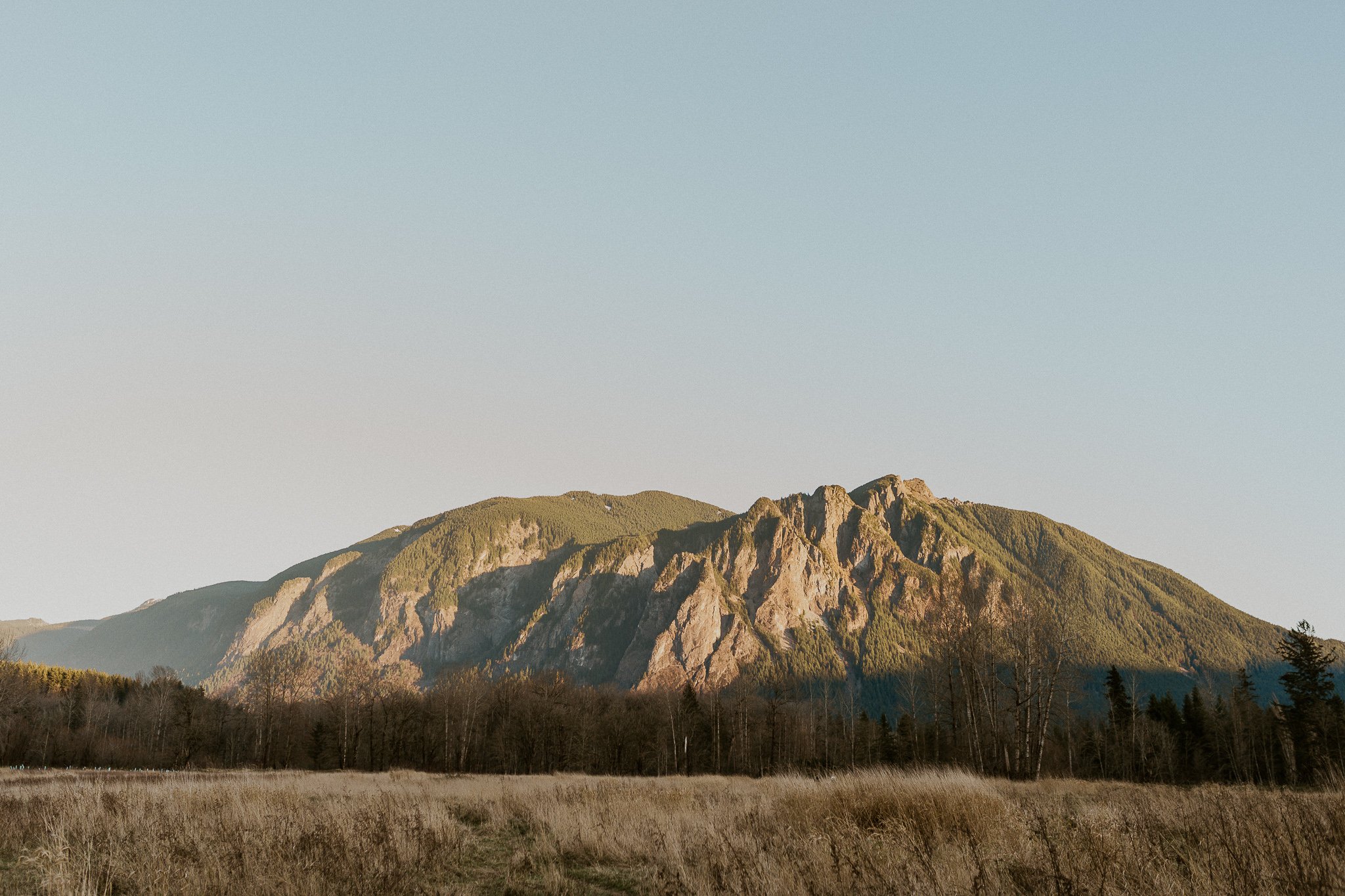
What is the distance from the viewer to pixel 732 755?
93875mm

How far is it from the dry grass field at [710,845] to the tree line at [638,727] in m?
39.4

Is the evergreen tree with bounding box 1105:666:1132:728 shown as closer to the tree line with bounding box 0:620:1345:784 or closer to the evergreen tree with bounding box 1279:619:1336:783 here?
the tree line with bounding box 0:620:1345:784

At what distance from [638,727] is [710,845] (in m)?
97.5

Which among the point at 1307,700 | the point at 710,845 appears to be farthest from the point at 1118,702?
the point at 710,845

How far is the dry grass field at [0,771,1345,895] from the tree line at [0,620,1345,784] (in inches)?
1552

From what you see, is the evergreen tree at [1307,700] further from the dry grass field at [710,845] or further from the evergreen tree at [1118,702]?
the dry grass field at [710,845]

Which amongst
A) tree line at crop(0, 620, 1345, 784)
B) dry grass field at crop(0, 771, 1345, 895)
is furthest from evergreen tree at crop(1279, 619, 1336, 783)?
dry grass field at crop(0, 771, 1345, 895)

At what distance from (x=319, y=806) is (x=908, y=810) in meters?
13.6

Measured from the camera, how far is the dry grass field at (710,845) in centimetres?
716

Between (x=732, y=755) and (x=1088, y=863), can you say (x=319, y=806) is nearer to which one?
(x=1088, y=863)

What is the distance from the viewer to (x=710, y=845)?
34.6 ft

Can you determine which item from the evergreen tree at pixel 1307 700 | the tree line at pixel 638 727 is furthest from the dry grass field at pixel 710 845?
the evergreen tree at pixel 1307 700

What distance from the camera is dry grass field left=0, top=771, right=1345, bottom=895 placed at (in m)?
7.16

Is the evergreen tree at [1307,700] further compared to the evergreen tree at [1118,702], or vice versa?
the evergreen tree at [1118,702]
